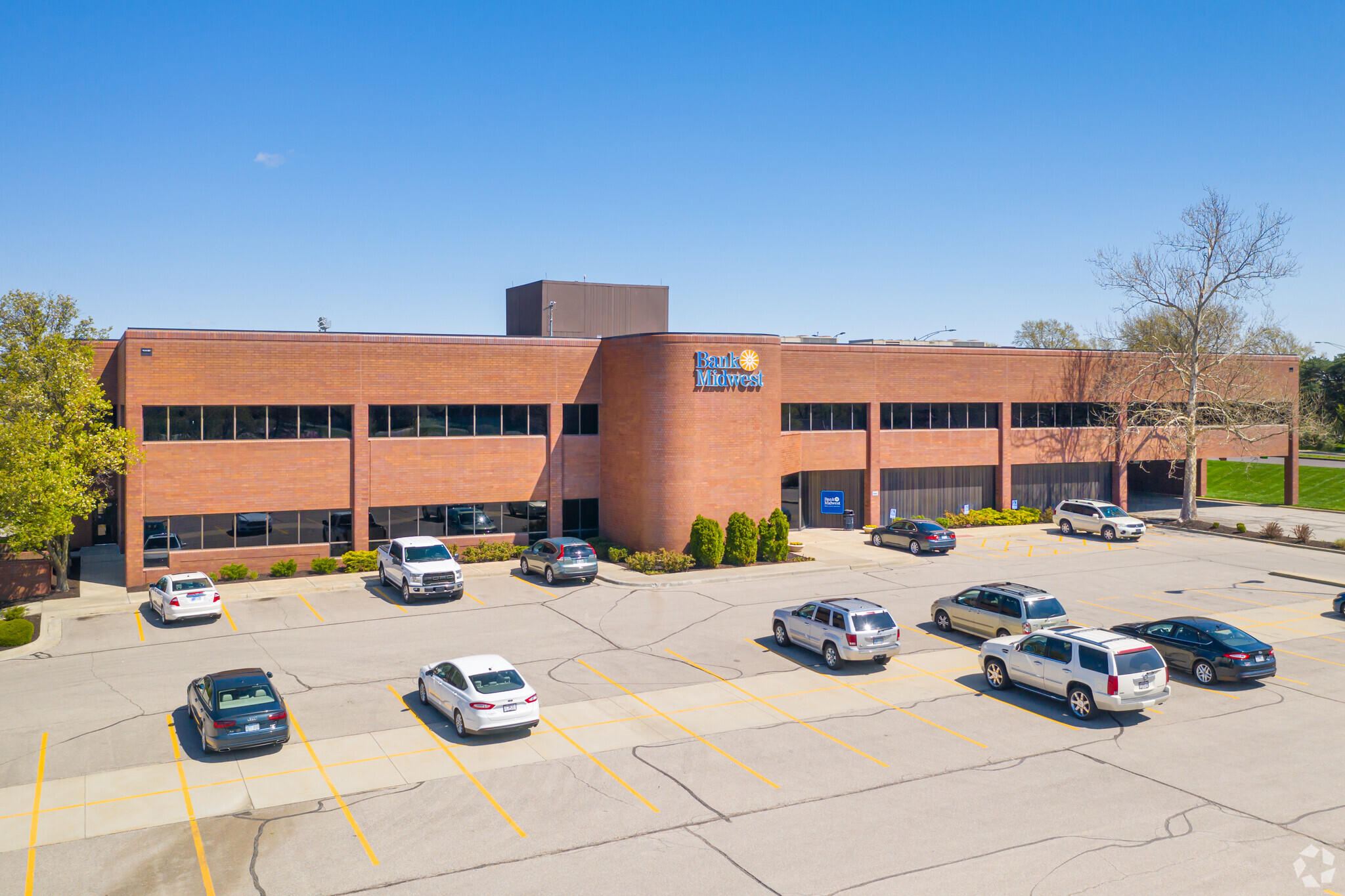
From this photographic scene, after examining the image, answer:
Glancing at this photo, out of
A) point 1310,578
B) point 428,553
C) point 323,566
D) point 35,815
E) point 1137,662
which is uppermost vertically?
point 428,553

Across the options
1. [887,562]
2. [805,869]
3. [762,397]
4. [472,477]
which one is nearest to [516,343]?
[472,477]

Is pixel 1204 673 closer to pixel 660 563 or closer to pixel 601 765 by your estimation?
pixel 601 765

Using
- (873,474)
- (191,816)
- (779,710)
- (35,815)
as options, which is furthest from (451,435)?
(191,816)

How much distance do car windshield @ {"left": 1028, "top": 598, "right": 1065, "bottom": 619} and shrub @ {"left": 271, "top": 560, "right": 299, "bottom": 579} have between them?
87.0ft

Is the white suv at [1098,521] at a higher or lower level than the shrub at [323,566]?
higher

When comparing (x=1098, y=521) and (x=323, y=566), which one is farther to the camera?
(x=1098, y=521)

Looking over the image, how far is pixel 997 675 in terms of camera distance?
2228 centimetres

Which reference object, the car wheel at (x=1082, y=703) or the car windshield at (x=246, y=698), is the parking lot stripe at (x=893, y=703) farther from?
the car windshield at (x=246, y=698)

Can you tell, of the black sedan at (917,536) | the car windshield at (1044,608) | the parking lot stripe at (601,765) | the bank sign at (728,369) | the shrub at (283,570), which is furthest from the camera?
the black sedan at (917,536)

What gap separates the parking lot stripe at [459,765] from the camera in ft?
49.3

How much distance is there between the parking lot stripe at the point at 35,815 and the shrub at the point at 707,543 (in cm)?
2177

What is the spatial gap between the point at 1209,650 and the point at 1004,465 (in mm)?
29154

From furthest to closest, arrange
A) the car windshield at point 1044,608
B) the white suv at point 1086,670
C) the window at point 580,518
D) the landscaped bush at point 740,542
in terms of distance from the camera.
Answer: the window at point 580,518 → the landscaped bush at point 740,542 → the car windshield at point 1044,608 → the white suv at point 1086,670

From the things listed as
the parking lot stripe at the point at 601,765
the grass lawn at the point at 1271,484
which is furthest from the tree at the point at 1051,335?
the parking lot stripe at the point at 601,765
